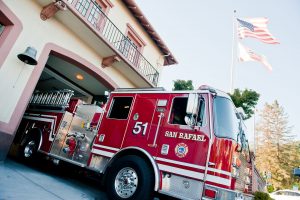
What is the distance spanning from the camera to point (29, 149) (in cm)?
848

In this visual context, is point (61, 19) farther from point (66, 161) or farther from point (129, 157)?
point (129, 157)

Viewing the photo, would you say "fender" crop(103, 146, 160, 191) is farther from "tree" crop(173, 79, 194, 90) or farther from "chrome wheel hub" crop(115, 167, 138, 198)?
"tree" crop(173, 79, 194, 90)

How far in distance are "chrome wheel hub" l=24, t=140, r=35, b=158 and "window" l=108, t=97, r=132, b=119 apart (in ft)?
12.2

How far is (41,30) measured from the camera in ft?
28.1

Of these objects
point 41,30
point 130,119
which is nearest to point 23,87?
point 41,30

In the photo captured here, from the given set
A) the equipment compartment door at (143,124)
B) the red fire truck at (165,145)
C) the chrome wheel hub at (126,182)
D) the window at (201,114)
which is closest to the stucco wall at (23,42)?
the red fire truck at (165,145)

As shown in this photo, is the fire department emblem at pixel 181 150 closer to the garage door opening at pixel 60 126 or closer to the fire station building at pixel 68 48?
the garage door opening at pixel 60 126

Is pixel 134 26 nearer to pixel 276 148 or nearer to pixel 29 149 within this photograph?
pixel 29 149

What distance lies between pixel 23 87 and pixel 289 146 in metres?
44.3

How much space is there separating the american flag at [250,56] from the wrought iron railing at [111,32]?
17.9 ft

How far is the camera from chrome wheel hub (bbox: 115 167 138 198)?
16.5ft

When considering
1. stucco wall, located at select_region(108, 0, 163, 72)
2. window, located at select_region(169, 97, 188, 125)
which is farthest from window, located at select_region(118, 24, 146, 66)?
window, located at select_region(169, 97, 188, 125)

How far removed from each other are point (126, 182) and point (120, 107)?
226 centimetres

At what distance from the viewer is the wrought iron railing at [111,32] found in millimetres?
10359
